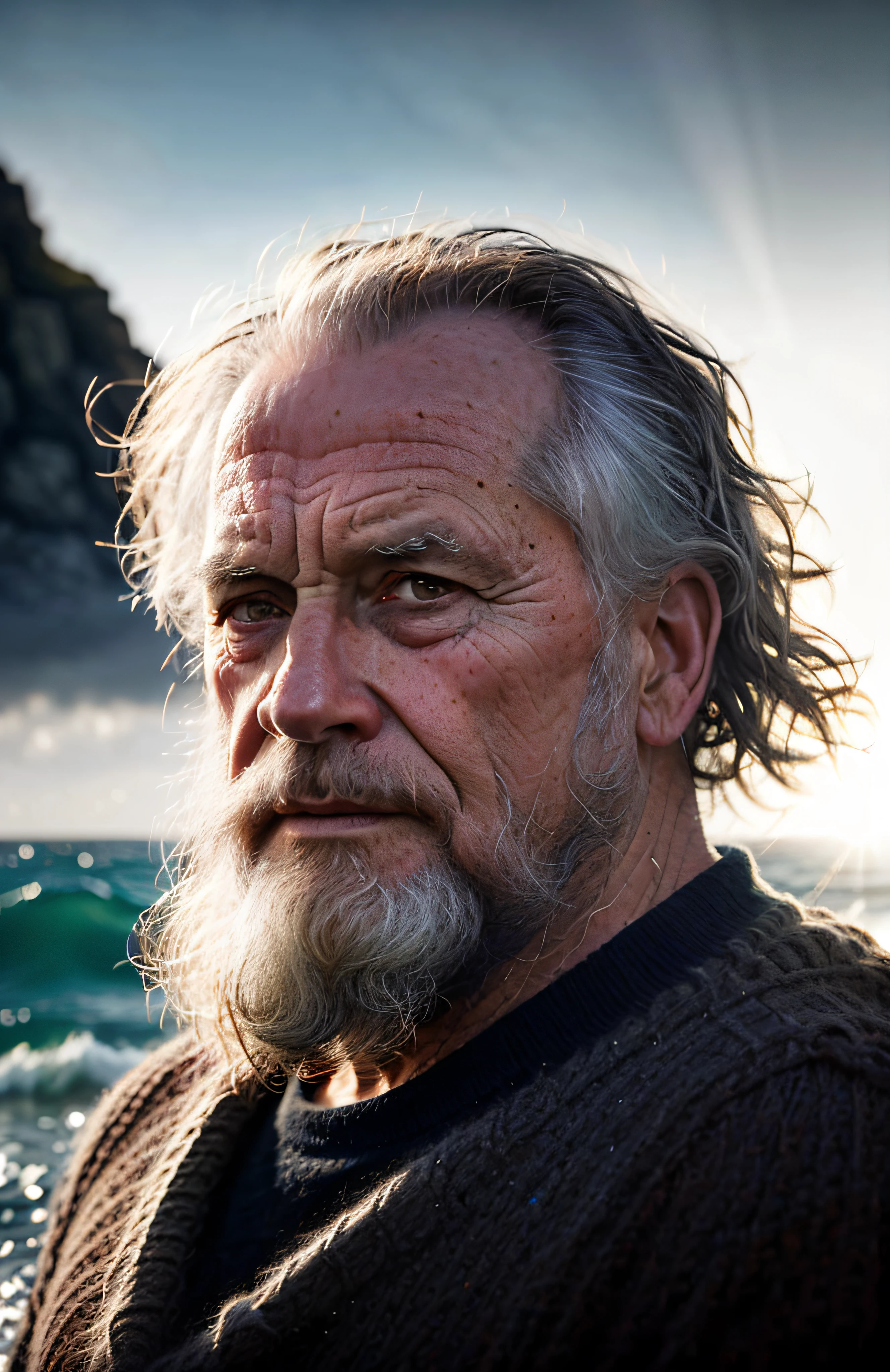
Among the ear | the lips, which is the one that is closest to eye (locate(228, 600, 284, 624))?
the lips

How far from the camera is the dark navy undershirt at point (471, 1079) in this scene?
1.32m

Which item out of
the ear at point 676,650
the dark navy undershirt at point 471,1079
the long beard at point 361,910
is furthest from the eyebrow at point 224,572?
the dark navy undershirt at point 471,1079

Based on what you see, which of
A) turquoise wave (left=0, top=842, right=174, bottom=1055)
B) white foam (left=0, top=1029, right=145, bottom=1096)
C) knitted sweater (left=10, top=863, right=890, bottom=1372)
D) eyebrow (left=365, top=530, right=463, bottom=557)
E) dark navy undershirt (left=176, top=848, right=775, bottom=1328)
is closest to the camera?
knitted sweater (left=10, top=863, right=890, bottom=1372)

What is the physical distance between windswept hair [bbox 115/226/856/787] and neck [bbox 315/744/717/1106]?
0.93 ft

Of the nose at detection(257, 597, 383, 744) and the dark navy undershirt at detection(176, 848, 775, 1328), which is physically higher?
the nose at detection(257, 597, 383, 744)

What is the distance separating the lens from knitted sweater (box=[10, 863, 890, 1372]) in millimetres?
968

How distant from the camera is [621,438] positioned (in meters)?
1.60

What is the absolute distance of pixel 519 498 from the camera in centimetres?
147

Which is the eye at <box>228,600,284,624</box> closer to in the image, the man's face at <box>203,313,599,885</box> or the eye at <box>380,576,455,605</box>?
the man's face at <box>203,313,599,885</box>

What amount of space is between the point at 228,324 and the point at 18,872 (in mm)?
17496

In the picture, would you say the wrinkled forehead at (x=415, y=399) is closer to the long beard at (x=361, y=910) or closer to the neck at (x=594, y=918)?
the long beard at (x=361, y=910)

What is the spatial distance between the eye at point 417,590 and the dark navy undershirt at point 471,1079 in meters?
0.66

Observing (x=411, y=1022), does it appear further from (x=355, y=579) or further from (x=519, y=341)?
(x=519, y=341)

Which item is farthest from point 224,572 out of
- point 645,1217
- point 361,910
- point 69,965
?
point 69,965
